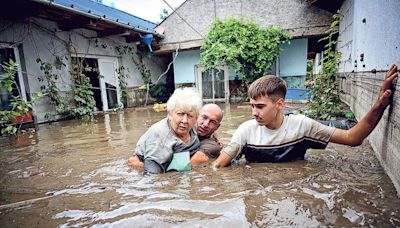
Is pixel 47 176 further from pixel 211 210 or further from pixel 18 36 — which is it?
pixel 18 36

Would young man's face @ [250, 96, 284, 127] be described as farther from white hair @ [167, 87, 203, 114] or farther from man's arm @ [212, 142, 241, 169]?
white hair @ [167, 87, 203, 114]

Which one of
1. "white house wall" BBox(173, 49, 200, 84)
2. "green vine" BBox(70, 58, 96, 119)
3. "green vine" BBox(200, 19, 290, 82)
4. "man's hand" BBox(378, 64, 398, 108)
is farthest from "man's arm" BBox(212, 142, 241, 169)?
"white house wall" BBox(173, 49, 200, 84)

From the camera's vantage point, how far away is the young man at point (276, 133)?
2.24m

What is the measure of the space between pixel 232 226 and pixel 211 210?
0.84 feet

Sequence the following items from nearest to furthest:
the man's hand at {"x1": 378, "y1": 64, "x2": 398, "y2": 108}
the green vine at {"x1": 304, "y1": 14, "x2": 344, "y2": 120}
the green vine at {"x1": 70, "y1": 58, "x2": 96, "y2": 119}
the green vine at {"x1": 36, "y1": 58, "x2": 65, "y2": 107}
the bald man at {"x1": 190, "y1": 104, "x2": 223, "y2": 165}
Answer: the man's hand at {"x1": 378, "y1": 64, "x2": 398, "y2": 108}
the bald man at {"x1": 190, "y1": 104, "x2": 223, "y2": 165}
the green vine at {"x1": 304, "y1": 14, "x2": 344, "y2": 120}
the green vine at {"x1": 36, "y1": 58, "x2": 65, "y2": 107}
the green vine at {"x1": 70, "y1": 58, "x2": 96, "y2": 119}

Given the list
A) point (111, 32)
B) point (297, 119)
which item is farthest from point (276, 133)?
point (111, 32)

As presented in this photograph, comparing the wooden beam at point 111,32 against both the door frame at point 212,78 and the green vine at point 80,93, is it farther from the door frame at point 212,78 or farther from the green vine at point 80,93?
the door frame at point 212,78

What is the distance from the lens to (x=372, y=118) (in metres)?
1.96

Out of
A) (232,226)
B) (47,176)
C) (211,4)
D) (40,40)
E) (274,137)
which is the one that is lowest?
(47,176)

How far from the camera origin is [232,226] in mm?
1462

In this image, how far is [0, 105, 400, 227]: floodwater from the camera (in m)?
1.55

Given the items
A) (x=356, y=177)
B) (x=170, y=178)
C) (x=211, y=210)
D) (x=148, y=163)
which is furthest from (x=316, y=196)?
(x=148, y=163)

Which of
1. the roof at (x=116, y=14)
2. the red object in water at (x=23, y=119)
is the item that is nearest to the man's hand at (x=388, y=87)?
the red object in water at (x=23, y=119)

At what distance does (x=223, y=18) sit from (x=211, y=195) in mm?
10958
